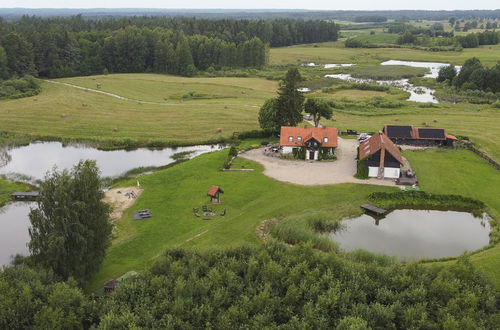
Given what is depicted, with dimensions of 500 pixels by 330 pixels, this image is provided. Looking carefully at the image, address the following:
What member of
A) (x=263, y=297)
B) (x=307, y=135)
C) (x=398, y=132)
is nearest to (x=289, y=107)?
(x=307, y=135)

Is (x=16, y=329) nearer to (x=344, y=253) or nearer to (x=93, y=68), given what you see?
(x=344, y=253)

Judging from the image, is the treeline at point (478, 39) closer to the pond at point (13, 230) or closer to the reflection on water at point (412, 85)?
the reflection on water at point (412, 85)

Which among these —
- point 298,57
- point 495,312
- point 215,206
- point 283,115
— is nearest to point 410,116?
point 283,115

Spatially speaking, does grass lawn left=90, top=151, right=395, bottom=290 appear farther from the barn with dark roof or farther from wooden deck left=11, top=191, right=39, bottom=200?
the barn with dark roof

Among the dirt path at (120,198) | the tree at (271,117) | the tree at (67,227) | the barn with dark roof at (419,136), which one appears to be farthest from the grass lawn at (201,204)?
the barn with dark roof at (419,136)

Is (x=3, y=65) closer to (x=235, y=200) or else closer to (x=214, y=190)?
(x=214, y=190)
